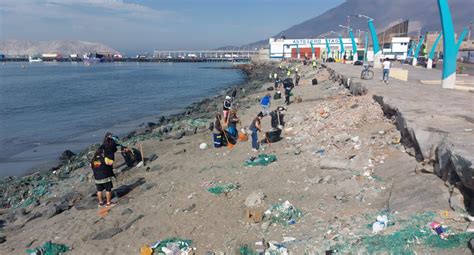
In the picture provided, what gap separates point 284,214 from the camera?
23.4ft

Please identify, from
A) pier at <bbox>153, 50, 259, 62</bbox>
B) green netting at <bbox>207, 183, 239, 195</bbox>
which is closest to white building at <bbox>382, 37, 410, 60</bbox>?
green netting at <bbox>207, 183, 239, 195</bbox>

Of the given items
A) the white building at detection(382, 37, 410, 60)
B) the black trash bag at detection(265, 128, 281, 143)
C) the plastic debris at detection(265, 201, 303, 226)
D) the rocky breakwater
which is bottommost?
the rocky breakwater

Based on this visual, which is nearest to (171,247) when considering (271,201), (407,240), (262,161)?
(271,201)

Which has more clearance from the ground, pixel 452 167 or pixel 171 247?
pixel 452 167

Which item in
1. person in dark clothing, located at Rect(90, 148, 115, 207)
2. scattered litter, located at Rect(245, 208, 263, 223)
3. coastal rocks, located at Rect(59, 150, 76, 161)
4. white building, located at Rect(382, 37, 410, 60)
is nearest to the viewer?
scattered litter, located at Rect(245, 208, 263, 223)

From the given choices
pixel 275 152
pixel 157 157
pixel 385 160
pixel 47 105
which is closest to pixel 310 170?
pixel 385 160

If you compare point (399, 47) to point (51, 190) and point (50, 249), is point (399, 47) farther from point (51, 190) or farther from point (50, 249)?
point (50, 249)

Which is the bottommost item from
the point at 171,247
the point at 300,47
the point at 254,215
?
the point at 171,247

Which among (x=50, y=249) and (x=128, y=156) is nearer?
(x=50, y=249)

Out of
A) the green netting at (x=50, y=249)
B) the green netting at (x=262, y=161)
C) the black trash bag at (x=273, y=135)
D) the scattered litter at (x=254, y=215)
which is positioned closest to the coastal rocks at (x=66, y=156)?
the black trash bag at (x=273, y=135)

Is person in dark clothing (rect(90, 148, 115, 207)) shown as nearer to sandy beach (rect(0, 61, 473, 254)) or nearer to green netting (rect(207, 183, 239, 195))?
sandy beach (rect(0, 61, 473, 254))

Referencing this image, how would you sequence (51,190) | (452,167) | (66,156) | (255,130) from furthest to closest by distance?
(66,156)
(51,190)
(255,130)
(452,167)

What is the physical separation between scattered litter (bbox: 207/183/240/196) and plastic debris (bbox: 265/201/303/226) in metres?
1.65

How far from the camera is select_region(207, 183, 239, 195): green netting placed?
8.87 m
